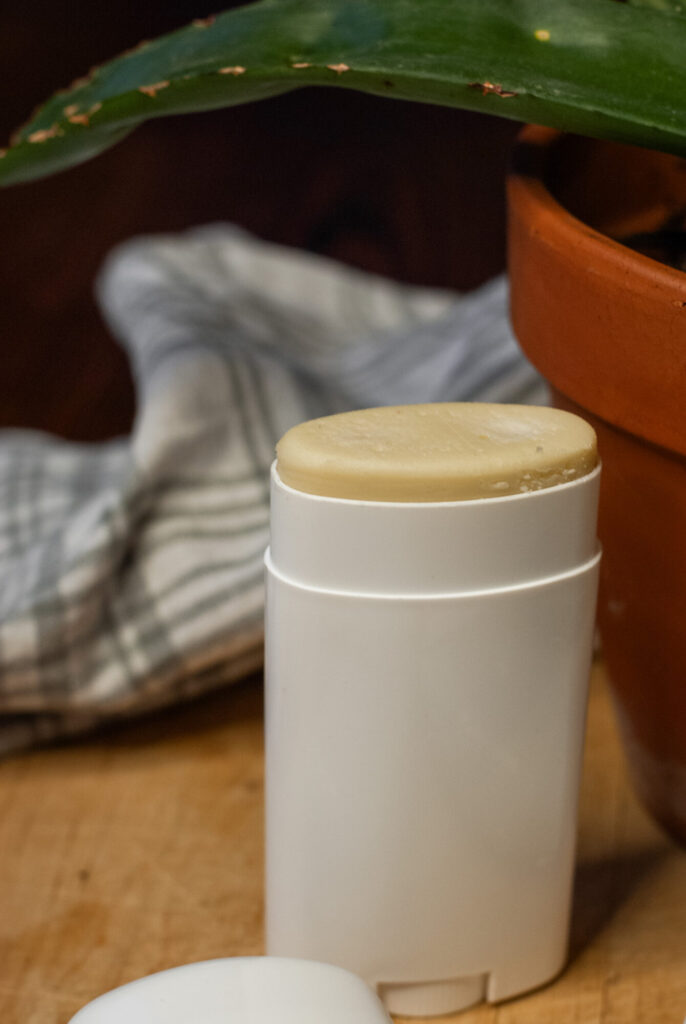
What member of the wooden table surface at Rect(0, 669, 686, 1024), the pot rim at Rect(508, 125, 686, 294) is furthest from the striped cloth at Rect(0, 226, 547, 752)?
the pot rim at Rect(508, 125, 686, 294)

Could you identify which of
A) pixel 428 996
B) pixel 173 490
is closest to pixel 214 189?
pixel 173 490

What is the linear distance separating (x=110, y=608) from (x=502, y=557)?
23cm

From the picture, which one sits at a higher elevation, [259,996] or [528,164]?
[528,164]

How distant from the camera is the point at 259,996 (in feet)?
0.81

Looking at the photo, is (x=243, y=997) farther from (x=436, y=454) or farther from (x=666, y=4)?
(x=666, y=4)

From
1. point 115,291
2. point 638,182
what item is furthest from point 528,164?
point 115,291

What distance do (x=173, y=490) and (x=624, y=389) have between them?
24 cm

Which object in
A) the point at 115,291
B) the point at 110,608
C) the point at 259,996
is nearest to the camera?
the point at 259,996

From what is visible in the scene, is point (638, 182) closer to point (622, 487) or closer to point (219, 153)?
point (622, 487)

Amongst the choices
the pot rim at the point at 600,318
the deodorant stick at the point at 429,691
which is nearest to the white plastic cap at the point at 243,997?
the deodorant stick at the point at 429,691

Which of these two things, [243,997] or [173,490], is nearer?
[243,997]

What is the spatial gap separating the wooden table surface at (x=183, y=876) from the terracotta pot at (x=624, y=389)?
0.03 m

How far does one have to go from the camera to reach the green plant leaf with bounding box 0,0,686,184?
0.93 feet

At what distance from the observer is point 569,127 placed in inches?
11.5
